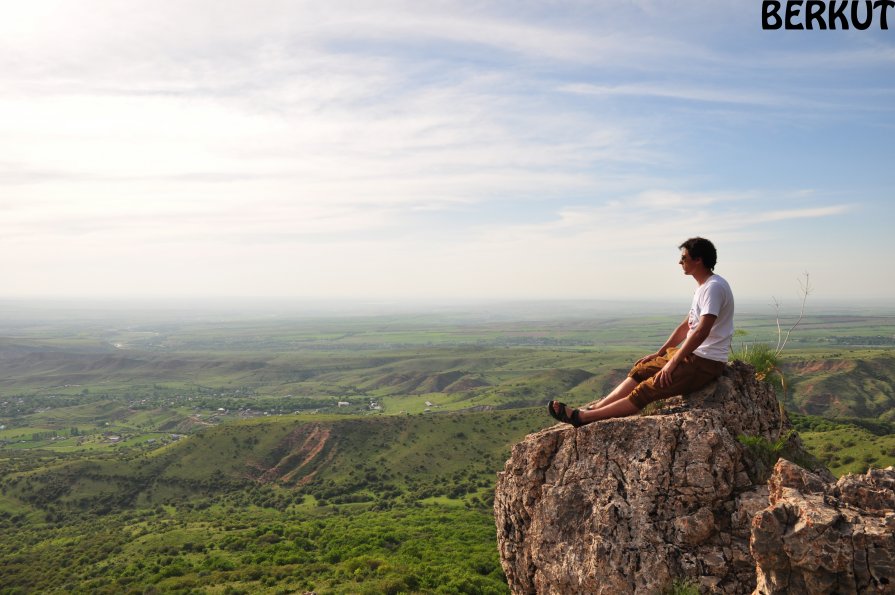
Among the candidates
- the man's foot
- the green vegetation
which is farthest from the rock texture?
the man's foot

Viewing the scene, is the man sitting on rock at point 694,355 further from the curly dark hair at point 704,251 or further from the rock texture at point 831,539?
the rock texture at point 831,539

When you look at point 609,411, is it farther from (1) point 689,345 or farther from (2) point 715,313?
(2) point 715,313

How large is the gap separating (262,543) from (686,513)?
5128 centimetres

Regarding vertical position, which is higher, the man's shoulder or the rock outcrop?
the man's shoulder

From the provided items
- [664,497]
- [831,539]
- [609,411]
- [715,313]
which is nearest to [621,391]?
[609,411]

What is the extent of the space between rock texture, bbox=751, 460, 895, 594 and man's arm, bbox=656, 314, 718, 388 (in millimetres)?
2673

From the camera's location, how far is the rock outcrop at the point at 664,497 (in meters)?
8.12

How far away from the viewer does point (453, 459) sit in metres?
93.1

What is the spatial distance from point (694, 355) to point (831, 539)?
12.2 feet

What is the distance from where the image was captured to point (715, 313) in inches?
356

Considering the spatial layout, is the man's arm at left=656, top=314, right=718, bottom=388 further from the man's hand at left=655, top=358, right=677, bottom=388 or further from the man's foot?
the man's foot

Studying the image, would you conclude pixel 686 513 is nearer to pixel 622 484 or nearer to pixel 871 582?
pixel 622 484

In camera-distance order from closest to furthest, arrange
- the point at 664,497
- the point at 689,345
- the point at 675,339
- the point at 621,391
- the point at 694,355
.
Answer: the point at 664,497, the point at 689,345, the point at 694,355, the point at 621,391, the point at 675,339

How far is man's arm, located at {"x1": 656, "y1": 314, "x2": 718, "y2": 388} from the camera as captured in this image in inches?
360
